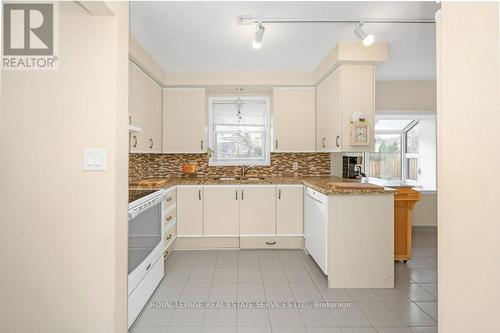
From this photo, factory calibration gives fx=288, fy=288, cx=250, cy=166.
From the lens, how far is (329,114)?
3.66 meters

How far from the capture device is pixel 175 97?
4.18 m

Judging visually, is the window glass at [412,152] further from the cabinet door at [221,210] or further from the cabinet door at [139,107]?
the cabinet door at [139,107]

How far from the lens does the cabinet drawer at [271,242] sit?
386 centimetres

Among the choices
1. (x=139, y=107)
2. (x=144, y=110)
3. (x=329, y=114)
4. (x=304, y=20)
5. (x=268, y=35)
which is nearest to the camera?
(x=304, y=20)

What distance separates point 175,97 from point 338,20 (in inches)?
98.0

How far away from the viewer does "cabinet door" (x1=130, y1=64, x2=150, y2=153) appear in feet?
10.2

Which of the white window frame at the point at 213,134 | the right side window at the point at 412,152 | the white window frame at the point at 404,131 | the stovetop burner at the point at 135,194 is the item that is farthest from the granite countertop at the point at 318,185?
the right side window at the point at 412,152

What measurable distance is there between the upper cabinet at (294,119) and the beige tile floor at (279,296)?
1541 millimetres

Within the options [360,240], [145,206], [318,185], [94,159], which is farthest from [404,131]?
[94,159]

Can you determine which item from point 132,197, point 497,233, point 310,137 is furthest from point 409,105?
point 132,197

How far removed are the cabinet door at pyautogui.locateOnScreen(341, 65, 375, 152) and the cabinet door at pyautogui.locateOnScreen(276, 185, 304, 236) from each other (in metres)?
0.90

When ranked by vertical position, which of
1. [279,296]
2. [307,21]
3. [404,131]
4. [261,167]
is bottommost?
[279,296]

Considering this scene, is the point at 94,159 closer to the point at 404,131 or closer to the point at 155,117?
the point at 155,117

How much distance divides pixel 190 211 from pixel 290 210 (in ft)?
4.38
